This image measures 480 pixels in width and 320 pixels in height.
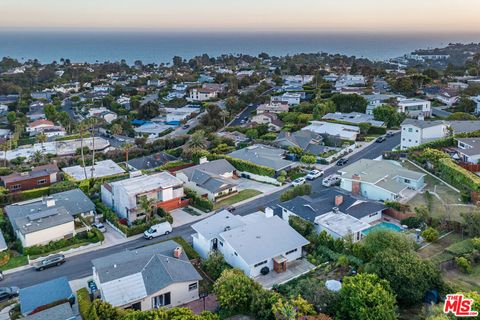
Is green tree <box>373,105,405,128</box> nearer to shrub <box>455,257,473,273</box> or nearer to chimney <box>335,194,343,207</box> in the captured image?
chimney <box>335,194,343,207</box>

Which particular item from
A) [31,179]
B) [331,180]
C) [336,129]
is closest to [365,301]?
[331,180]

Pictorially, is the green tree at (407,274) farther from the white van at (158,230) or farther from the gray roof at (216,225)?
the white van at (158,230)

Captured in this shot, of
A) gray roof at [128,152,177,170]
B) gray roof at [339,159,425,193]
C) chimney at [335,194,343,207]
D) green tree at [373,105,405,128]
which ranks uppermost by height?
green tree at [373,105,405,128]

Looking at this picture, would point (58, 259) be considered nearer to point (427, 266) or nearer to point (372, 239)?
point (372, 239)

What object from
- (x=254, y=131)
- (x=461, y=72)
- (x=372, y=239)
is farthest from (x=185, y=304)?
(x=461, y=72)

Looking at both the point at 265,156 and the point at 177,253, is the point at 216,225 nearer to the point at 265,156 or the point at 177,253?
the point at 177,253

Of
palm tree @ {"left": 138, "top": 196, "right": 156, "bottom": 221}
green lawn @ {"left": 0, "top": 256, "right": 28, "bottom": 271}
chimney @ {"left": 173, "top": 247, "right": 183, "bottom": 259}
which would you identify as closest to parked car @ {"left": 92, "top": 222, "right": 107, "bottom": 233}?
palm tree @ {"left": 138, "top": 196, "right": 156, "bottom": 221}
